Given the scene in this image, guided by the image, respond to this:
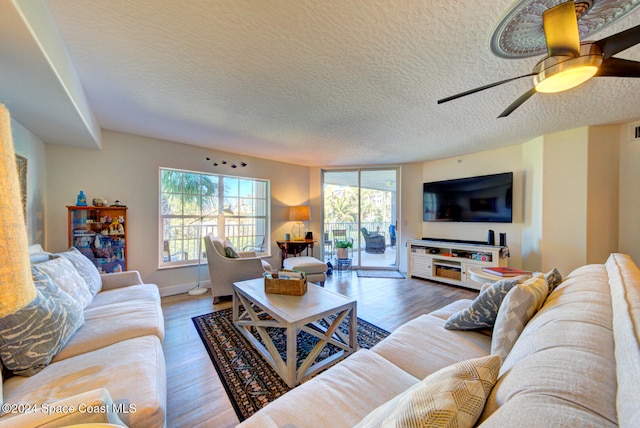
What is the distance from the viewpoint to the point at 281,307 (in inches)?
73.1

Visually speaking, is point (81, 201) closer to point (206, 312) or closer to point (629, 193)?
point (206, 312)

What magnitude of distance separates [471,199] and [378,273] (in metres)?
2.12

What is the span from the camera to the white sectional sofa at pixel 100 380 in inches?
31.1

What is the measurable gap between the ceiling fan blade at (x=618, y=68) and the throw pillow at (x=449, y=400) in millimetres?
1646

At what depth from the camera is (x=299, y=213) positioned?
15.2ft

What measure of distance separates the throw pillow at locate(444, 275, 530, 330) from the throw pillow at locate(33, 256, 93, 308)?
103 inches

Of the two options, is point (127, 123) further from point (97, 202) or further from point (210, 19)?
point (210, 19)

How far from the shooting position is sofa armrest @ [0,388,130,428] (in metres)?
0.74

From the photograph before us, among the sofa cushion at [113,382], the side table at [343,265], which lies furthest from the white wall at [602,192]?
the sofa cushion at [113,382]

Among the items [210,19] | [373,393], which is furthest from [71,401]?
[210,19]

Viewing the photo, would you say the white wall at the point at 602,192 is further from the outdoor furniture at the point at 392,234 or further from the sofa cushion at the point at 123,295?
the sofa cushion at the point at 123,295

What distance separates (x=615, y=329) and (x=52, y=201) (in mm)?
4600

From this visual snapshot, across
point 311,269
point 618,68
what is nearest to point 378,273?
point 311,269

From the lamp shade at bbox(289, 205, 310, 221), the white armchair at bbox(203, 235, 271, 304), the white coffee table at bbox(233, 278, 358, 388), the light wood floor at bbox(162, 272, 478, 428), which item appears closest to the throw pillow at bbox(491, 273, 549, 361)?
the white coffee table at bbox(233, 278, 358, 388)
